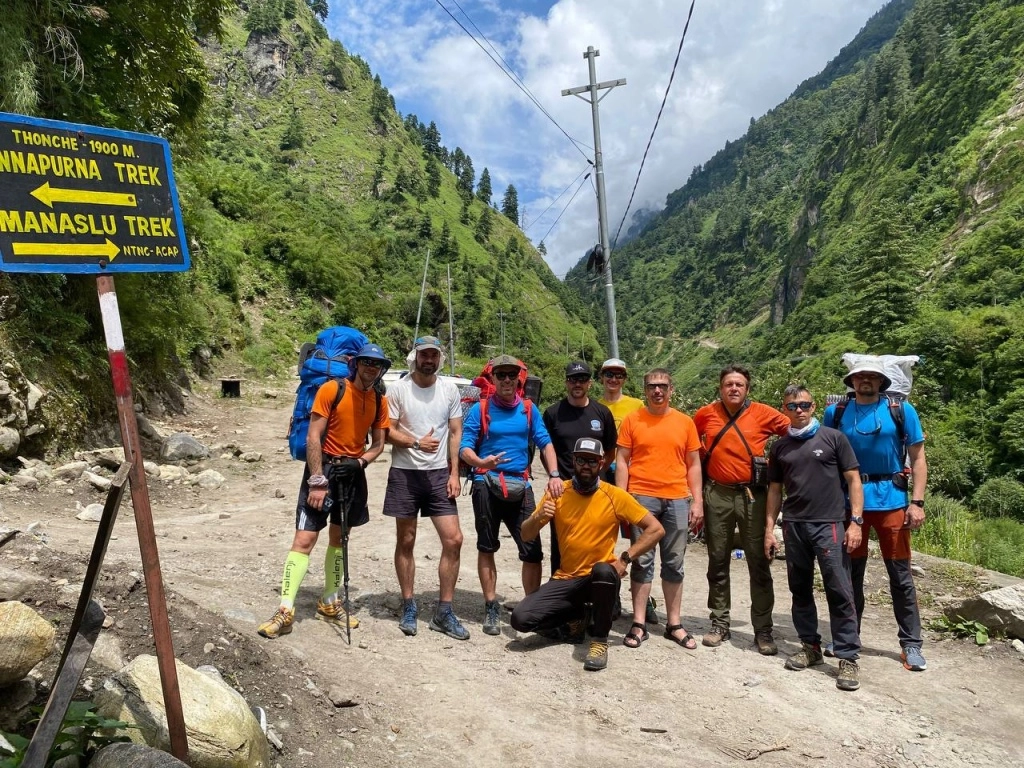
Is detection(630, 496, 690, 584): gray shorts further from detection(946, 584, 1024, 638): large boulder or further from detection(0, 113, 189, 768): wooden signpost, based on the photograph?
detection(0, 113, 189, 768): wooden signpost

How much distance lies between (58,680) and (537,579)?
11.4ft

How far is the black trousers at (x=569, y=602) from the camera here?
4.55 meters

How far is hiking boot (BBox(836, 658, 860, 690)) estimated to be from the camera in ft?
14.0

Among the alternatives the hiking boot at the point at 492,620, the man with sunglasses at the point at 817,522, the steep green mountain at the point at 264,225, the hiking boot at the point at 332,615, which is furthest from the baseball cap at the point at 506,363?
the steep green mountain at the point at 264,225

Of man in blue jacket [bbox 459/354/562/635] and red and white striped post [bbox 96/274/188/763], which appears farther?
man in blue jacket [bbox 459/354/562/635]

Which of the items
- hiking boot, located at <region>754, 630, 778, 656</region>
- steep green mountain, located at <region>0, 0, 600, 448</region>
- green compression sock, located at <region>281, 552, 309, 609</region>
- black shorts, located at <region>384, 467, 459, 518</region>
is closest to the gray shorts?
hiking boot, located at <region>754, 630, 778, 656</region>

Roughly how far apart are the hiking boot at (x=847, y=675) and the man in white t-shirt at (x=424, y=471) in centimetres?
259

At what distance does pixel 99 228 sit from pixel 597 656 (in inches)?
151

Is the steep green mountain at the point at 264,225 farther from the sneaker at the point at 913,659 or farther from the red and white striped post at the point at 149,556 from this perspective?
the sneaker at the point at 913,659

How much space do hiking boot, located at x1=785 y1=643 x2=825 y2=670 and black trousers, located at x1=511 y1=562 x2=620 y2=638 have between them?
4.39 feet

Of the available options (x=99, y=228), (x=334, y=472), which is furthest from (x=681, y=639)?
(x=99, y=228)

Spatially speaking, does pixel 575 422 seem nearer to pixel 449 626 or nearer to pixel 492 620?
pixel 492 620

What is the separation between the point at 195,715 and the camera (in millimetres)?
2678

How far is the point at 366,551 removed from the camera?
736 centimetres
